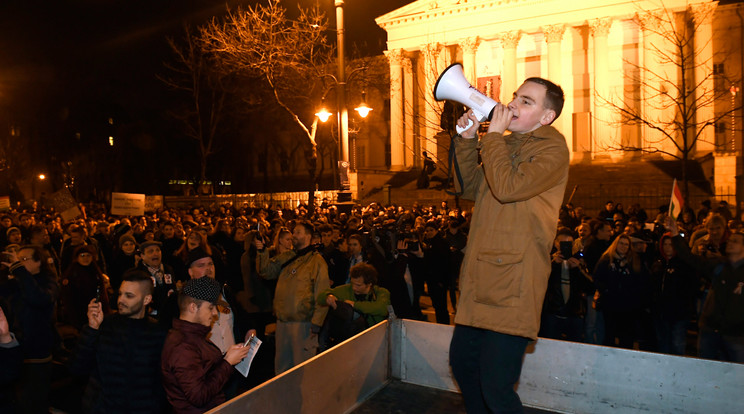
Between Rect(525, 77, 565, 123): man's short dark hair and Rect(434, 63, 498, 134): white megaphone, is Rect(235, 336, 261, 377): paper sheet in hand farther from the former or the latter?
Rect(525, 77, 565, 123): man's short dark hair

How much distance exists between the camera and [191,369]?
125 inches

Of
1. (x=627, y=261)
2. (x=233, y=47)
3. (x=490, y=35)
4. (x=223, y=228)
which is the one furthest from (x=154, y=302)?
(x=490, y=35)

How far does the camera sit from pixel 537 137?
2.68 metres

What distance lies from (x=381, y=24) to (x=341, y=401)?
41.8 metres

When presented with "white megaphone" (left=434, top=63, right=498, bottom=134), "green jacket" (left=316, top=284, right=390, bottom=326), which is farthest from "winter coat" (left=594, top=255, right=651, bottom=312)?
"white megaphone" (left=434, top=63, right=498, bottom=134)

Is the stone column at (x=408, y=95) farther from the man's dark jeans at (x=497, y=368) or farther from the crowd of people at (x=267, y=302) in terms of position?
the man's dark jeans at (x=497, y=368)

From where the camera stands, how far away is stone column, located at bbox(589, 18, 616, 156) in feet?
116

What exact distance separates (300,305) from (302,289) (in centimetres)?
17

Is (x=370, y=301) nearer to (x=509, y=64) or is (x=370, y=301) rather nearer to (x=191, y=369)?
(x=191, y=369)

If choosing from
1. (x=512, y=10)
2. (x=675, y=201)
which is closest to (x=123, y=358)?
(x=675, y=201)

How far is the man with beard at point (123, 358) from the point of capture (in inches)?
132

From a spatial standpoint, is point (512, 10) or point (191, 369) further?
point (512, 10)

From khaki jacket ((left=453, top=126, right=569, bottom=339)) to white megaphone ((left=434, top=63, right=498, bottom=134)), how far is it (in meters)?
0.16

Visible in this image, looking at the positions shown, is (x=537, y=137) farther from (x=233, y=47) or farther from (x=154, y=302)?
(x=233, y=47)
